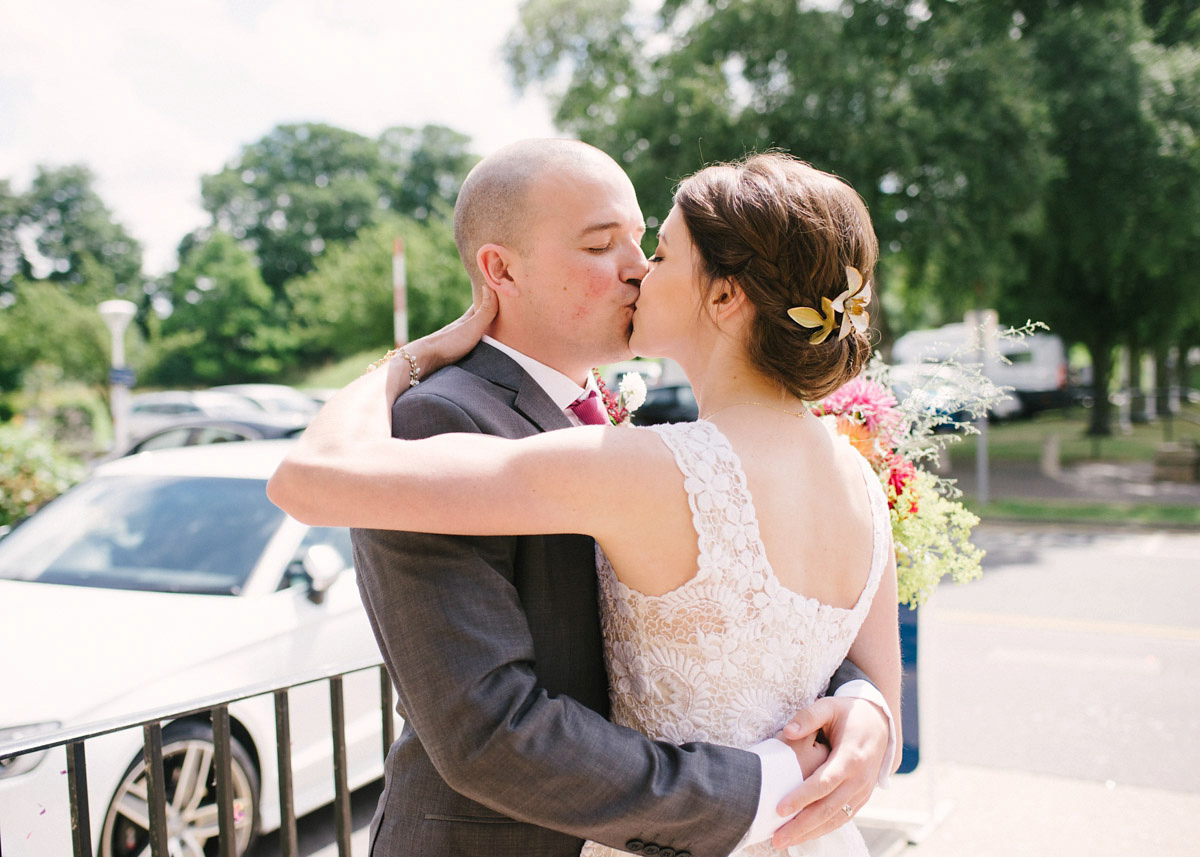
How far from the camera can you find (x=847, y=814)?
5.13ft

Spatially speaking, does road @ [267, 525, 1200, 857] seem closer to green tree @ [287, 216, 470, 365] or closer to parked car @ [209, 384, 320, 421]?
parked car @ [209, 384, 320, 421]

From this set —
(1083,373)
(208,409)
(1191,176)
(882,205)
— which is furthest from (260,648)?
(1083,373)

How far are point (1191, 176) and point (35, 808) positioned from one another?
15680 millimetres

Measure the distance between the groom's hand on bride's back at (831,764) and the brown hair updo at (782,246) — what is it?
558mm

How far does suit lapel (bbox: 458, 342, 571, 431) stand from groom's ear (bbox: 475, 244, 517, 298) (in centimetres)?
15

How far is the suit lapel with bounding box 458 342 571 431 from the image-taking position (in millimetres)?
1633

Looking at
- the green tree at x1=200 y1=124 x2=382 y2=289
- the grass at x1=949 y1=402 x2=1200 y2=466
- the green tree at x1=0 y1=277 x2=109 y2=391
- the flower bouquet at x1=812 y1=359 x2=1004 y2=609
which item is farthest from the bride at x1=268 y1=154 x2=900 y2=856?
the green tree at x1=200 y1=124 x2=382 y2=289

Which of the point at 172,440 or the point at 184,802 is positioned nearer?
the point at 184,802

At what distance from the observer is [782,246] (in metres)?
1.51

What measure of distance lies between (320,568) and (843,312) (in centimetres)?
292

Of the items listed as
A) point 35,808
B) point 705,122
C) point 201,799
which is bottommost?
point 201,799

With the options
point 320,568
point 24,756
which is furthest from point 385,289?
point 24,756

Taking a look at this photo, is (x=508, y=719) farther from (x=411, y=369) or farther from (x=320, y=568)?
(x=320, y=568)

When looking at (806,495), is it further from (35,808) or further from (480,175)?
(35,808)
